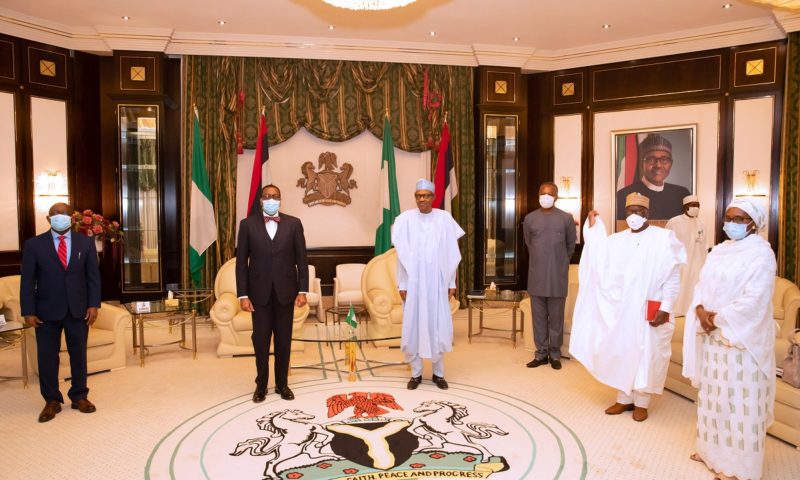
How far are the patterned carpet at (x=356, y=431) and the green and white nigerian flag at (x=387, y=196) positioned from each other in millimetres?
3158

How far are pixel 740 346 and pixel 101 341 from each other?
5.36 m

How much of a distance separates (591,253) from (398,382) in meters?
2.08

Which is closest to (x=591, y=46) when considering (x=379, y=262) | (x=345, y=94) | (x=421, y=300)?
(x=345, y=94)

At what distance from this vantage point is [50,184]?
7.53 m

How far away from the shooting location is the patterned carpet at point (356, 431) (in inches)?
135

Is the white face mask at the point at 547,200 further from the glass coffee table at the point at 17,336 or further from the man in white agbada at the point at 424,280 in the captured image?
the glass coffee table at the point at 17,336

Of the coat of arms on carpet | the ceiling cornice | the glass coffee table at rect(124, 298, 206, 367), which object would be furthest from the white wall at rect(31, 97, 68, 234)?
the coat of arms on carpet

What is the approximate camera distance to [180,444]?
12.5 ft

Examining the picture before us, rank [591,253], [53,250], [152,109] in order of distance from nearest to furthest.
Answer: [53,250]
[591,253]
[152,109]

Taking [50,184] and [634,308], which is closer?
[634,308]

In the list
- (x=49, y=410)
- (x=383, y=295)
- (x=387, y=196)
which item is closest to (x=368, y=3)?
(x=383, y=295)

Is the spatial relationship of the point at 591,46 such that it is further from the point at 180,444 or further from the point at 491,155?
the point at 180,444

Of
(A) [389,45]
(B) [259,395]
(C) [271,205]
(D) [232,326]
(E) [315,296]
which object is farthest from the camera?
(A) [389,45]

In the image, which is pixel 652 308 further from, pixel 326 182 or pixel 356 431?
pixel 326 182
